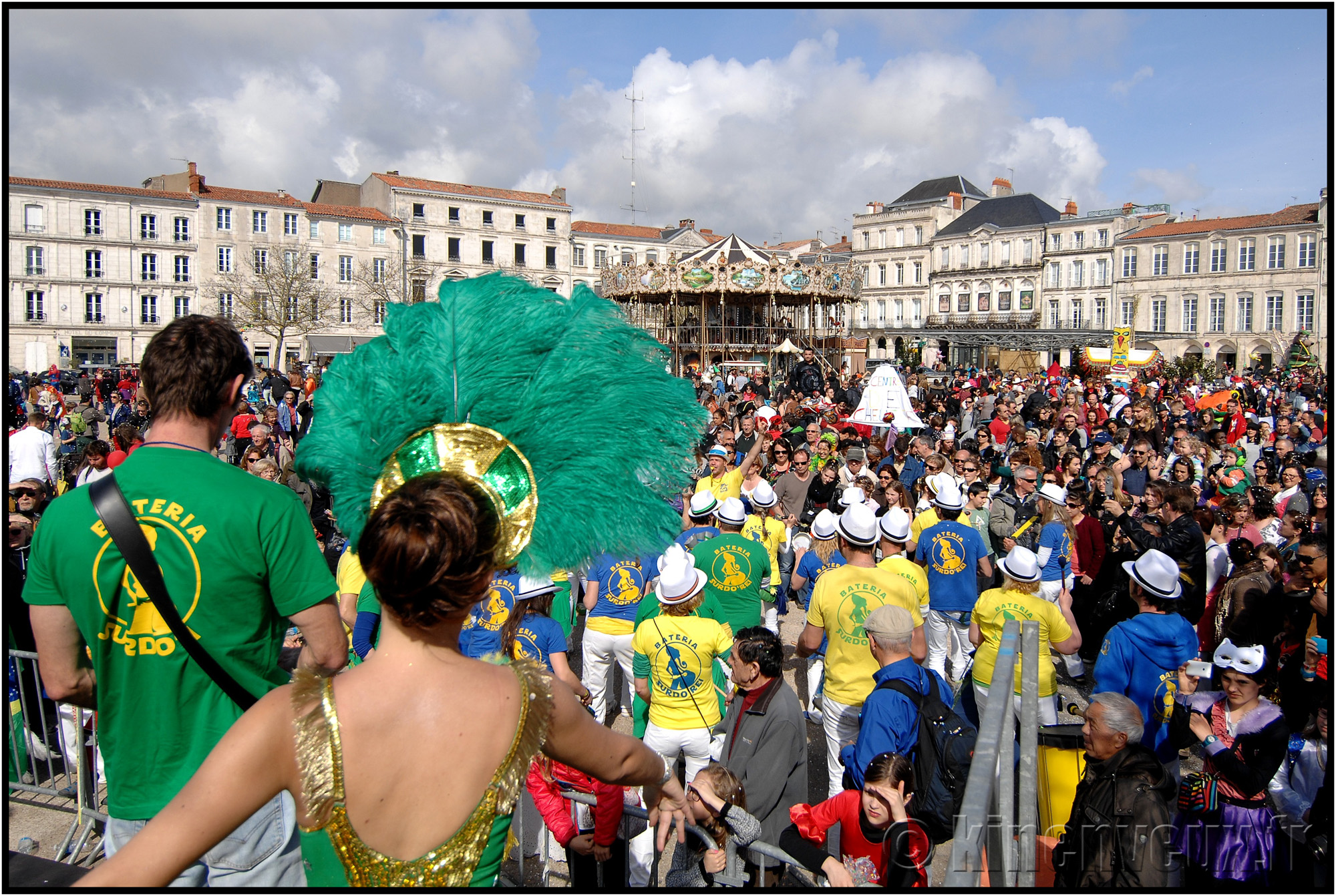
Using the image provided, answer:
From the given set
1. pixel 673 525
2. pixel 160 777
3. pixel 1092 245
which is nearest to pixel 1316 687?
pixel 673 525

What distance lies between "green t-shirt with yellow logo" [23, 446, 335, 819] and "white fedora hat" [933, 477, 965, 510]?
4.94 m

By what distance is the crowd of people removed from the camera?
4.84 feet

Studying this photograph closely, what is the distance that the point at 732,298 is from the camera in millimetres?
27188

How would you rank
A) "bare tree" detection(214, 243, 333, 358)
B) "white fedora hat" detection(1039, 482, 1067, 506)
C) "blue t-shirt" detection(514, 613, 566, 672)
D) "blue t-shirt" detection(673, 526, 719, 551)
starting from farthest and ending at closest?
"bare tree" detection(214, 243, 333, 358) → "white fedora hat" detection(1039, 482, 1067, 506) → "blue t-shirt" detection(673, 526, 719, 551) → "blue t-shirt" detection(514, 613, 566, 672)

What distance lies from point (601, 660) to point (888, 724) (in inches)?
86.3

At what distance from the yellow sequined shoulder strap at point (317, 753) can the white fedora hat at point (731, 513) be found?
14.6 ft

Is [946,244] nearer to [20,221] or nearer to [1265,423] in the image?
[1265,423]

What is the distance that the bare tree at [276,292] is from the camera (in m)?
35.7

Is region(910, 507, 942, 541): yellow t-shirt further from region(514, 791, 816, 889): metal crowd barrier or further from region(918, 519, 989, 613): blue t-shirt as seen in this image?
region(514, 791, 816, 889): metal crowd barrier

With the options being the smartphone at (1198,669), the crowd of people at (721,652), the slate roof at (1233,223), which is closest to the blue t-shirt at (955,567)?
the crowd of people at (721,652)

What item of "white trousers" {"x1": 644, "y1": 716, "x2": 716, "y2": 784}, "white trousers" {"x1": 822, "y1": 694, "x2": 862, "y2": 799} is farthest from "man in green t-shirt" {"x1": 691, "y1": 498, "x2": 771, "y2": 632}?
"white trousers" {"x1": 644, "y1": 716, "x2": 716, "y2": 784}

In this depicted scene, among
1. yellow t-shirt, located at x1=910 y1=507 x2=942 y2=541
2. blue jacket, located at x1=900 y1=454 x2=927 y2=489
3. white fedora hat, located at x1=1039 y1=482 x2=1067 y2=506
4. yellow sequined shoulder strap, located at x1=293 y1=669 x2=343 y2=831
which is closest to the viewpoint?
yellow sequined shoulder strap, located at x1=293 y1=669 x2=343 y2=831

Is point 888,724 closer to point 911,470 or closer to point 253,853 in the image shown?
point 253,853

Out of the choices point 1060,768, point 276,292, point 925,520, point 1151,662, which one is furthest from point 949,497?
point 276,292
